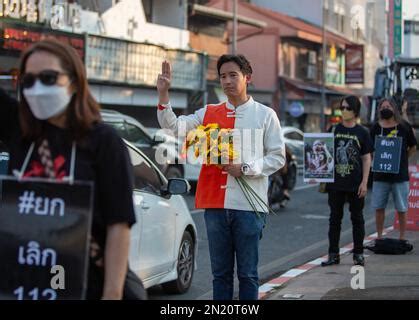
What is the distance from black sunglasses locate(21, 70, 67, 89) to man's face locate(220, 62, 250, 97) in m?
2.33

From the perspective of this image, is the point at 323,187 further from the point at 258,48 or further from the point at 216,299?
the point at 258,48

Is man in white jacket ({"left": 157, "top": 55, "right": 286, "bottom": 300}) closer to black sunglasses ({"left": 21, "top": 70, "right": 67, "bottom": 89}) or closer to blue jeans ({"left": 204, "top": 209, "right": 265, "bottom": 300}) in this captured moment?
blue jeans ({"left": 204, "top": 209, "right": 265, "bottom": 300})

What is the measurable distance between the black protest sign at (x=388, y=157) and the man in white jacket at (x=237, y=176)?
4.82 meters

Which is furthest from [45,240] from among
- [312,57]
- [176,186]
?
[312,57]

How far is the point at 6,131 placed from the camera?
10.8 ft

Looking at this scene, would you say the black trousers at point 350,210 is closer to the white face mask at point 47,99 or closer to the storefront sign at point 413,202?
the storefront sign at point 413,202

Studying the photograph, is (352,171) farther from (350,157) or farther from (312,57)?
(312,57)

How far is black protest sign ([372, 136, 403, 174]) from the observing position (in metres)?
9.84

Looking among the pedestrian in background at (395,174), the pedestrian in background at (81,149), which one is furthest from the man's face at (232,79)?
the pedestrian in background at (395,174)

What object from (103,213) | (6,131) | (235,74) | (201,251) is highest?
(235,74)

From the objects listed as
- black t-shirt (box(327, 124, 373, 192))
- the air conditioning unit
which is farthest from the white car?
the air conditioning unit

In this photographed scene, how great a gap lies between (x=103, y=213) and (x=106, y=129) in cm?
33

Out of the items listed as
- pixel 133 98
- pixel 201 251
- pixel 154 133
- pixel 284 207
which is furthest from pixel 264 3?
pixel 201 251

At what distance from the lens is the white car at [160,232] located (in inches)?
253
